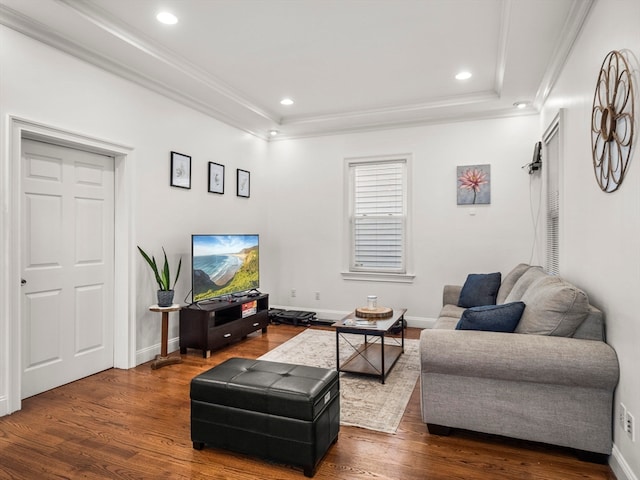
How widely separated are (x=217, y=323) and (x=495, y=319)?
2.94m

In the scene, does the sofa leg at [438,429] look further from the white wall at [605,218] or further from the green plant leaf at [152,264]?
the green plant leaf at [152,264]

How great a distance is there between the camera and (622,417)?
1974mm

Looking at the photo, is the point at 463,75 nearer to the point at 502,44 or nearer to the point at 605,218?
the point at 502,44

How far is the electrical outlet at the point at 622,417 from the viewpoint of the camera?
194 centimetres

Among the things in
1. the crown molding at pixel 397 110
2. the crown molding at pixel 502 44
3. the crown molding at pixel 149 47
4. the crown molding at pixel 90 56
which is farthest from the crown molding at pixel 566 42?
the crown molding at pixel 90 56

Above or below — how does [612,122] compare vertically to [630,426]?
above

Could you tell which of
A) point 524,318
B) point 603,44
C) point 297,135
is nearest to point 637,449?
point 524,318

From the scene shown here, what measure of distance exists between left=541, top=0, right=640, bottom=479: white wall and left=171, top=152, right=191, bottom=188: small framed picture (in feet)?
11.9

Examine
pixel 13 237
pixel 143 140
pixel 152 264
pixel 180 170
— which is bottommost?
pixel 152 264

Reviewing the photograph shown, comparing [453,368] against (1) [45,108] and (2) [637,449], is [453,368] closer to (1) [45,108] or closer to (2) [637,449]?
(2) [637,449]

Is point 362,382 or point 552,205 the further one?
point 552,205

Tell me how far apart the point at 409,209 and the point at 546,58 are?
2353 millimetres

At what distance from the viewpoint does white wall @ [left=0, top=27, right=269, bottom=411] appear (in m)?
2.84

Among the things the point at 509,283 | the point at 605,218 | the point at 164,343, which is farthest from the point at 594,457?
the point at 164,343
